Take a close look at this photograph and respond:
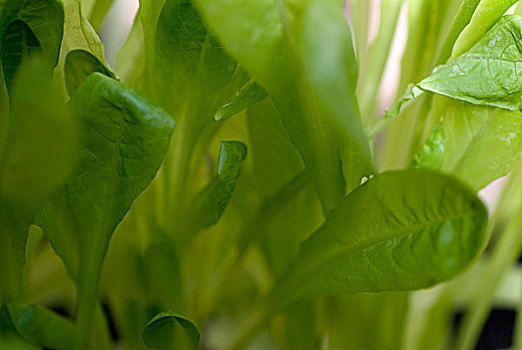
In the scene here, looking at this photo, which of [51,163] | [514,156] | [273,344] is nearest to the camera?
[51,163]

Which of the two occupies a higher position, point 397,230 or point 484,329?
point 397,230

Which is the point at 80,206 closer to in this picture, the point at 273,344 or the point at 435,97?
the point at 435,97

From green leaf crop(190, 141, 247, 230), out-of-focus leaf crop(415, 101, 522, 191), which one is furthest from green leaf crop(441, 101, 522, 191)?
green leaf crop(190, 141, 247, 230)

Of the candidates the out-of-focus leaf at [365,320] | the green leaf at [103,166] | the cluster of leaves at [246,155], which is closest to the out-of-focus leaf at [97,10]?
the cluster of leaves at [246,155]

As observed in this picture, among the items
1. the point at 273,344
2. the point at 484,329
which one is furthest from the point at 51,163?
the point at 484,329

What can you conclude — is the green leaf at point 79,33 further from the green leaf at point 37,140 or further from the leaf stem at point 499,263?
the leaf stem at point 499,263

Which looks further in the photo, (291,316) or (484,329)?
(484,329)

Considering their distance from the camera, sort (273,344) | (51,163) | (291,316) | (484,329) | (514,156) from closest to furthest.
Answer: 1. (51,163)
2. (514,156)
3. (291,316)
4. (273,344)
5. (484,329)

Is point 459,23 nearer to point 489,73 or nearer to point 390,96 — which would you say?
point 489,73
